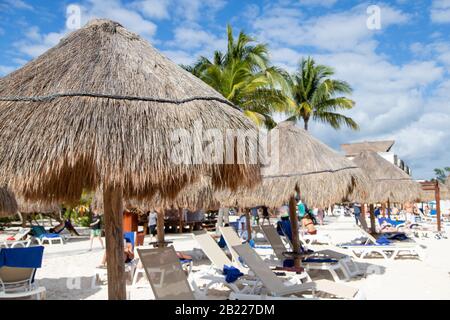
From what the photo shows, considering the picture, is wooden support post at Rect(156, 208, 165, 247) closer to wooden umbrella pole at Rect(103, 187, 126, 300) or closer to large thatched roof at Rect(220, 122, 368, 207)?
large thatched roof at Rect(220, 122, 368, 207)

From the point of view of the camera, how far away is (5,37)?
5.23m

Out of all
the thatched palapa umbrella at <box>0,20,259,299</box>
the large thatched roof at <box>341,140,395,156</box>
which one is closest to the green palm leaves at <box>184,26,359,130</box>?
the thatched palapa umbrella at <box>0,20,259,299</box>

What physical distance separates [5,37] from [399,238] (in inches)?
443

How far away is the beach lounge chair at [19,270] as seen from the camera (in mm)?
6289

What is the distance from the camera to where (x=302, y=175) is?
8156mm

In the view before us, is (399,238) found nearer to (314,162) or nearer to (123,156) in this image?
(314,162)

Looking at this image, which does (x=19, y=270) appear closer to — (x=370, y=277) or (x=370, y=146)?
(x=370, y=277)

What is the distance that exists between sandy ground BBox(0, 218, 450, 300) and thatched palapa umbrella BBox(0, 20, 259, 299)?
3769 millimetres

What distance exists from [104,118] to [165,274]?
8.65 feet

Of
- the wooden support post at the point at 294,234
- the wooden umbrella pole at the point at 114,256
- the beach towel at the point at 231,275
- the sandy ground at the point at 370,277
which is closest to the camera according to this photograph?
the wooden umbrella pole at the point at 114,256

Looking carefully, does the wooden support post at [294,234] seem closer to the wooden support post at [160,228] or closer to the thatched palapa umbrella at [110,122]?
the wooden support post at [160,228]

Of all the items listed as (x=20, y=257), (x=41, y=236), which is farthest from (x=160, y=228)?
(x=41, y=236)

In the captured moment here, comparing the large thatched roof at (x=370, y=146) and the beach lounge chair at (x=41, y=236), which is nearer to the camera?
the beach lounge chair at (x=41, y=236)

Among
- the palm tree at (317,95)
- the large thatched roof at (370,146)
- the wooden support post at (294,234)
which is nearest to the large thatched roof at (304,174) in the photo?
the wooden support post at (294,234)
